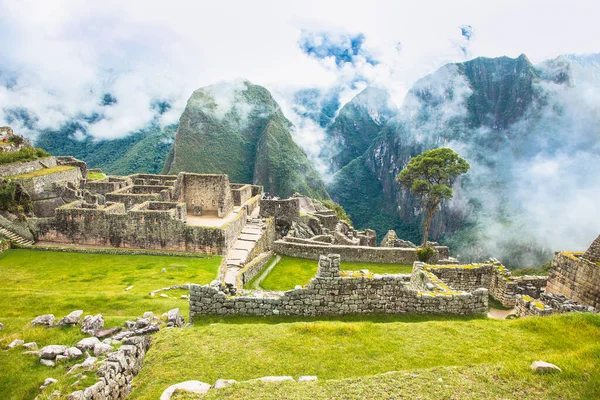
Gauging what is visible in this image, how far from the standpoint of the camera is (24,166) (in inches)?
1273

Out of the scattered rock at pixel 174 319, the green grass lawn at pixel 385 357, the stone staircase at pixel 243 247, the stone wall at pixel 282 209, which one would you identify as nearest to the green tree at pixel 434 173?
the stone wall at pixel 282 209

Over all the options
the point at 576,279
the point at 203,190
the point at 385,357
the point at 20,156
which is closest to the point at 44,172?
the point at 20,156

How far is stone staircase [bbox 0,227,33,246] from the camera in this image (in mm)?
22250

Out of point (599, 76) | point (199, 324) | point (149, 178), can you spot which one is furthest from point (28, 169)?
point (599, 76)

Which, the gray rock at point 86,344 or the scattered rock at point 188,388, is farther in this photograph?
the gray rock at point 86,344

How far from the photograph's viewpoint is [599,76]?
147m

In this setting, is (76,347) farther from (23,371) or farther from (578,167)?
(578,167)

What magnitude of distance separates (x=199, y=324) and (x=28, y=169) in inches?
1258

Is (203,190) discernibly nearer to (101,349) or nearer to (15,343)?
(15,343)

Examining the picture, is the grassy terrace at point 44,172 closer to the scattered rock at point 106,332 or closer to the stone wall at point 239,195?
the stone wall at point 239,195

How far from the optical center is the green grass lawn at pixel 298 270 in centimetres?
2020

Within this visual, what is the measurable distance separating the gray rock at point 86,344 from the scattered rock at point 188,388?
128 inches

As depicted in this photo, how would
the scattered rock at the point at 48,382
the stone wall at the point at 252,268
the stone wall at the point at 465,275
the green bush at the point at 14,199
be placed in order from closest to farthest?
the scattered rock at the point at 48,382
the stone wall at the point at 465,275
the stone wall at the point at 252,268
the green bush at the point at 14,199

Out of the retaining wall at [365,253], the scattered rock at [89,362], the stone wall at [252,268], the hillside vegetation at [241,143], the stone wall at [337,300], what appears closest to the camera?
the scattered rock at [89,362]
